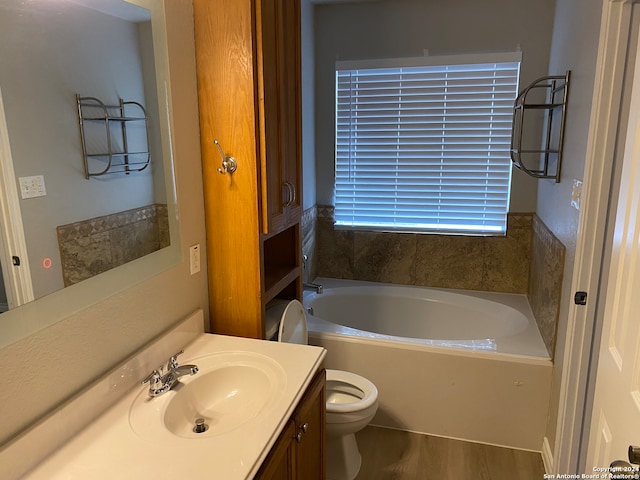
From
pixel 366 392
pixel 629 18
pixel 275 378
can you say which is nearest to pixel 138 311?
pixel 275 378

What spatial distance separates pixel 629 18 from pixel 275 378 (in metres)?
1.69

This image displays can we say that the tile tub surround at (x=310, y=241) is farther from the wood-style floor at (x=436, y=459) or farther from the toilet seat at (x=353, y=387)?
the wood-style floor at (x=436, y=459)

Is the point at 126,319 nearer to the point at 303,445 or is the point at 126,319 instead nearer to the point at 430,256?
the point at 303,445

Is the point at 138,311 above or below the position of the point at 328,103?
below

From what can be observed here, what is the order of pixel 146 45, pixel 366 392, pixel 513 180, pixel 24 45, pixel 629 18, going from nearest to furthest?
pixel 24 45, pixel 146 45, pixel 629 18, pixel 366 392, pixel 513 180

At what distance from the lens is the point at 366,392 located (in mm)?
2133

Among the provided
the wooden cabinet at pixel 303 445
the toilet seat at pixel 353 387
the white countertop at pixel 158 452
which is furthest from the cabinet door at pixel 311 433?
the toilet seat at pixel 353 387

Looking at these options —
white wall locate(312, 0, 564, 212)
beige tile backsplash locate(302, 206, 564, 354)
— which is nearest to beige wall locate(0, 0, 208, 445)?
beige tile backsplash locate(302, 206, 564, 354)

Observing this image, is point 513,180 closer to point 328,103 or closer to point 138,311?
point 328,103

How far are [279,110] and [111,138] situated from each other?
2.21 feet

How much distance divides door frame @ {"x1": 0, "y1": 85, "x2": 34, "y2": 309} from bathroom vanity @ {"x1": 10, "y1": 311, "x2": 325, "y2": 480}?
33 cm

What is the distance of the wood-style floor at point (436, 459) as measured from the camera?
216cm

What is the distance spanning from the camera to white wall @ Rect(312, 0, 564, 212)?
2.83 m

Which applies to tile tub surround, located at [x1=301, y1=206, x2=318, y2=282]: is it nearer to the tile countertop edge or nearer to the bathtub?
the bathtub
